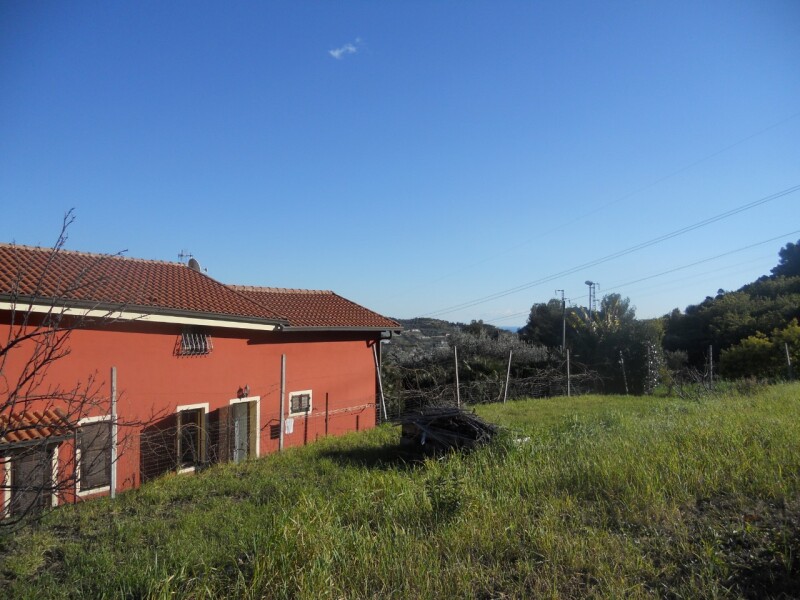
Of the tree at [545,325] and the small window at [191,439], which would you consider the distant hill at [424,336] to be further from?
the small window at [191,439]

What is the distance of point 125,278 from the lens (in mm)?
11922

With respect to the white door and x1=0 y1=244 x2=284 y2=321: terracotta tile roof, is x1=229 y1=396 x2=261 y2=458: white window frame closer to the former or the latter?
the white door

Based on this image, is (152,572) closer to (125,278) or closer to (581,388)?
(125,278)

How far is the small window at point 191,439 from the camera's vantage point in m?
10.6

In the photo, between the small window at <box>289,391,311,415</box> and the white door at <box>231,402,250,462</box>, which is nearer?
the white door at <box>231,402,250,462</box>

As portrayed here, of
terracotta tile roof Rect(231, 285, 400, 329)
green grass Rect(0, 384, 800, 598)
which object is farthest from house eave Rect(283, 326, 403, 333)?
green grass Rect(0, 384, 800, 598)

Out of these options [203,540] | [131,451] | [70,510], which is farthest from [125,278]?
[203,540]

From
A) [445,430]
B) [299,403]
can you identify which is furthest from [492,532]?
[299,403]

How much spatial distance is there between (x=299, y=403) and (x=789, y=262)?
4063 centimetres

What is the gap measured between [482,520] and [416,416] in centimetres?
537

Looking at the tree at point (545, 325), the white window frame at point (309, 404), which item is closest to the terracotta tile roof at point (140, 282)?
the white window frame at point (309, 404)

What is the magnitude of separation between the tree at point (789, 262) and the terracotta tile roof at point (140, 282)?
39919 millimetres

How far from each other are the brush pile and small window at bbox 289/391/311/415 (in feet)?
14.6

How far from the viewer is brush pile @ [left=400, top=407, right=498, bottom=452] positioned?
8.91 metres
